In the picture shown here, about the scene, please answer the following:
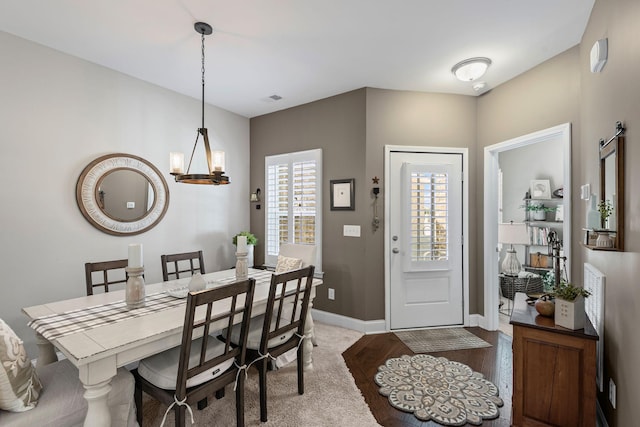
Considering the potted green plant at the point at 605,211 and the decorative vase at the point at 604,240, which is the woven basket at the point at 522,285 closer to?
the potted green plant at the point at 605,211

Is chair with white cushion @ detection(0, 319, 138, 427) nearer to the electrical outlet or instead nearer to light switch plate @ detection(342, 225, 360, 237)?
light switch plate @ detection(342, 225, 360, 237)

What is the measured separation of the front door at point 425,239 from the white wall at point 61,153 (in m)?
2.63

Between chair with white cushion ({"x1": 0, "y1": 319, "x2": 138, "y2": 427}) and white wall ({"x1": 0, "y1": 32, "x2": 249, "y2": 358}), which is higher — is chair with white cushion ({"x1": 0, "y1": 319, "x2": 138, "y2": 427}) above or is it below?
below

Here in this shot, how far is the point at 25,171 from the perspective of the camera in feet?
8.57

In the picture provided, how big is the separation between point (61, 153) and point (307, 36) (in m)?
2.45

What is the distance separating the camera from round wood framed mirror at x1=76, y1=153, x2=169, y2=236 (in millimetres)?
2982

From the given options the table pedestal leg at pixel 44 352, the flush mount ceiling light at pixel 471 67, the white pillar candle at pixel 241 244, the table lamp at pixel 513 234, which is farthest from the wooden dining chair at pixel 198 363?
the table lamp at pixel 513 234

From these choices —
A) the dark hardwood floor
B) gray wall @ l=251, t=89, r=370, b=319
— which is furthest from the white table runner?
gray wall @ l=251, t=89, r=370, b=319

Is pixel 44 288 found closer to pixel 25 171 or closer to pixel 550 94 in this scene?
pixel 25 171

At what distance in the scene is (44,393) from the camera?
1.53 m

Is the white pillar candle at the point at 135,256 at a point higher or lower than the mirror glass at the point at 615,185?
lower

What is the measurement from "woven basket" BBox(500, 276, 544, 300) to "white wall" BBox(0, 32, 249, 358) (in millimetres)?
4758

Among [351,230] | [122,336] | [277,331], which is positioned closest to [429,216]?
[351,230]

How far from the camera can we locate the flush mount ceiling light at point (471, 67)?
288cm
